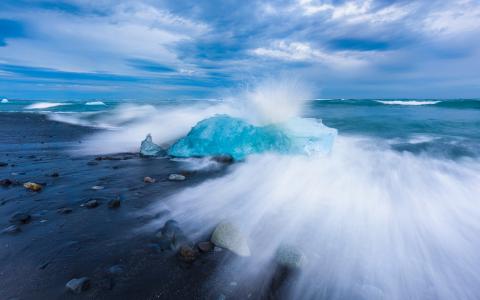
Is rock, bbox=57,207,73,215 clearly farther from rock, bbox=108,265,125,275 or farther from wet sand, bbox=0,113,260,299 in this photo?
rock, bbox=108,265,125,275

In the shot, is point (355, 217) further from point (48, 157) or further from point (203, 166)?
point (48, 157)

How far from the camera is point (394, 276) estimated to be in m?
2.51

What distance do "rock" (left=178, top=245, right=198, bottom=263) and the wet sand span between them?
61mm

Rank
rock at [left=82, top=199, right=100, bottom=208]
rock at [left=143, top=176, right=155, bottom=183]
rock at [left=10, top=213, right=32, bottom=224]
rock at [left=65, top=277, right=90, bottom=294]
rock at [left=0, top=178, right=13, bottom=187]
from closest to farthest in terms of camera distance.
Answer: rock at [left=65, top=277, right=90, bottom=294] < rock at [left=10, top=213, right=32, bottom=224] < rock at [left=82, top=199, right=100, bottom=208] < rock at [left=0, top=178, right=13, bottom=187] < rock at [left=143, top=176, right=155, bottom=183]

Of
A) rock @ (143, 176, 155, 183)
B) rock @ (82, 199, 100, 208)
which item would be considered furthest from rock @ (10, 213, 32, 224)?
rock @ (143, 176, 155, 183)

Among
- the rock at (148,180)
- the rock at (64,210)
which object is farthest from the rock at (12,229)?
the rock at (148,180)

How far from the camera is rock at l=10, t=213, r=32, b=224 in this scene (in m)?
3.18

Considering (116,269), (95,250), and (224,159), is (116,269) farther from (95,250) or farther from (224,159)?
(224,159)

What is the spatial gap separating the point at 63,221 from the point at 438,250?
14.8 feet

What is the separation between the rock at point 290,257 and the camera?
258 cm

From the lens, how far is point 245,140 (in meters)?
6.96

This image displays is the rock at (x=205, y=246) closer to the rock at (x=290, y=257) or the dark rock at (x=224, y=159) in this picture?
the rock at (x=290, y=257)

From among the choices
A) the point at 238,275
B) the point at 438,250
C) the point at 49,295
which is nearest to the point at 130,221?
the point at 49,295

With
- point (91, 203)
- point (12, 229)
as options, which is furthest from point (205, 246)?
point (12, 229)
